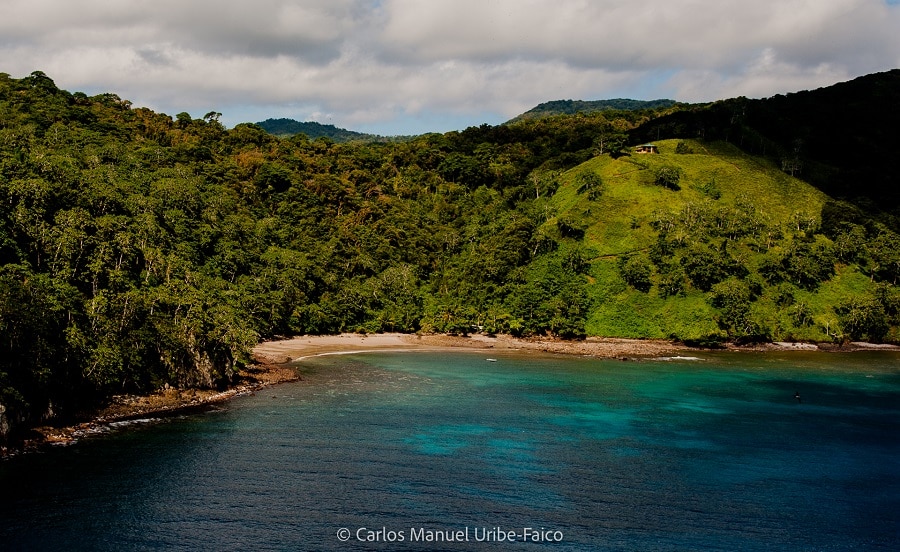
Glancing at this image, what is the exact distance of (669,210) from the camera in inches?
5866

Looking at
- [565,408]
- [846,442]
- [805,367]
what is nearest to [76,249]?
[565,408]

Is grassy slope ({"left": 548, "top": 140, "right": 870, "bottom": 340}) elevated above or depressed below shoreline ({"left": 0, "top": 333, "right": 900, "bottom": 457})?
above

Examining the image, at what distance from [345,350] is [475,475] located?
6730 centimetres

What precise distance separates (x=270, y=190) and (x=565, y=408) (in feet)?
380

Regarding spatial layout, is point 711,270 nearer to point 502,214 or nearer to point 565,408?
point 502,214

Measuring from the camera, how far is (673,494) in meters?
45.5

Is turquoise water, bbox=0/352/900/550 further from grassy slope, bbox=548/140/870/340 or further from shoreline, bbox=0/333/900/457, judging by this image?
grassy slope, bbox=548/140/870/340

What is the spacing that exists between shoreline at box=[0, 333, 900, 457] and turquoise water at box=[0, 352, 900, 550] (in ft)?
12.7

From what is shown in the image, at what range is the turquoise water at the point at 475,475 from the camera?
123 feet

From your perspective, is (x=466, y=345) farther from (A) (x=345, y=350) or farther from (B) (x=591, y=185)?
(B) (x=591, y=185)

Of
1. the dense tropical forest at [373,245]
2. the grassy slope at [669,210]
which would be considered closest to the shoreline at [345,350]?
the dense tropical forest at [373,245]

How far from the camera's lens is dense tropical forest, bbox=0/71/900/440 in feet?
202

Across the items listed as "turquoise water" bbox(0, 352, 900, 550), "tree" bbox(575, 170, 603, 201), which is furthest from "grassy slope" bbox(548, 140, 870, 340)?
"turquoise water" bbox(0, 352, 900, 550)

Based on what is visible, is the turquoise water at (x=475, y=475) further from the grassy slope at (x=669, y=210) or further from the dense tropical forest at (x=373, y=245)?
the grassy slope at (x=669, y=210)
